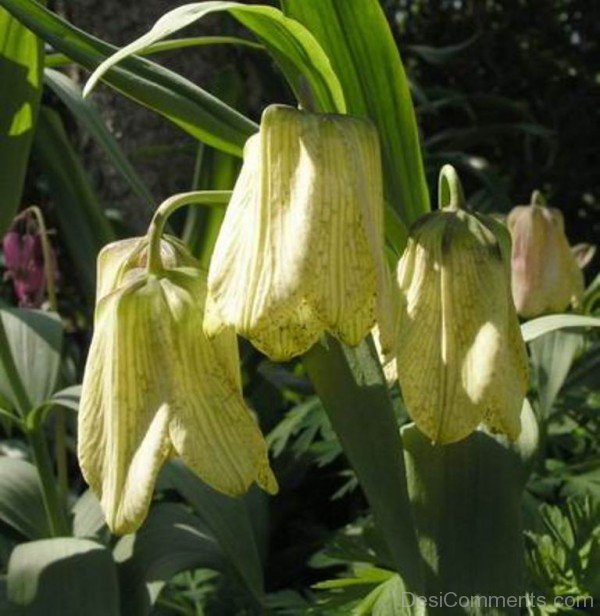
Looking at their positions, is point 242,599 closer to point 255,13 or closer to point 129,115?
point 255,13

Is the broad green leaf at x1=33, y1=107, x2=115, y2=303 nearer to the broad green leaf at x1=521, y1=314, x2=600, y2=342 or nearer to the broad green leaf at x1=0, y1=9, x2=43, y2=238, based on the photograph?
the broad green leaf at x1=0, y1=9, x2=43, y2=238

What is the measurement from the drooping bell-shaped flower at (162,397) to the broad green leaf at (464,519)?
157 mm

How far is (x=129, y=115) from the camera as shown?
7.18 ft

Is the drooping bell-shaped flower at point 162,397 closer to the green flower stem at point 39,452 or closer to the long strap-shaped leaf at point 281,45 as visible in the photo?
the long strap-shaped leaf at point 281,45

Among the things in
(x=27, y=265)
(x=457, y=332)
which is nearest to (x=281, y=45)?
(x=457, y=332)

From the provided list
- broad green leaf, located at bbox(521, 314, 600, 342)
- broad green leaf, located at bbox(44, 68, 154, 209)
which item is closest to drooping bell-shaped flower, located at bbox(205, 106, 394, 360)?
broad green leaf, located at bbox(521, 314, 600, 342)

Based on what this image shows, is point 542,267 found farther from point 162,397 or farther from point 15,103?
point 162,397

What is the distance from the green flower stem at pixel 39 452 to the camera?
1.38 m

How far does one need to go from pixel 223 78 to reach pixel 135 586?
24.2 inches

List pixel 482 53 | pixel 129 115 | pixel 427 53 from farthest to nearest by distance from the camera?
pixel 482 53
pixel 427 53
pixel 129 115

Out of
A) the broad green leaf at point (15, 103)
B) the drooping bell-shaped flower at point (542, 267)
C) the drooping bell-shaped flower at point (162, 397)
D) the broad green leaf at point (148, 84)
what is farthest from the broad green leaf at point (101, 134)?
the drooping bell-shaped flower at point (542, 267)

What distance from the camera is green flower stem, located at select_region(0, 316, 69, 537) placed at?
4.54ft

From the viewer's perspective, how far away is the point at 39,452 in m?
1.38

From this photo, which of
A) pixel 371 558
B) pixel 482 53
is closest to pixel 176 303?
pixel 371 558
